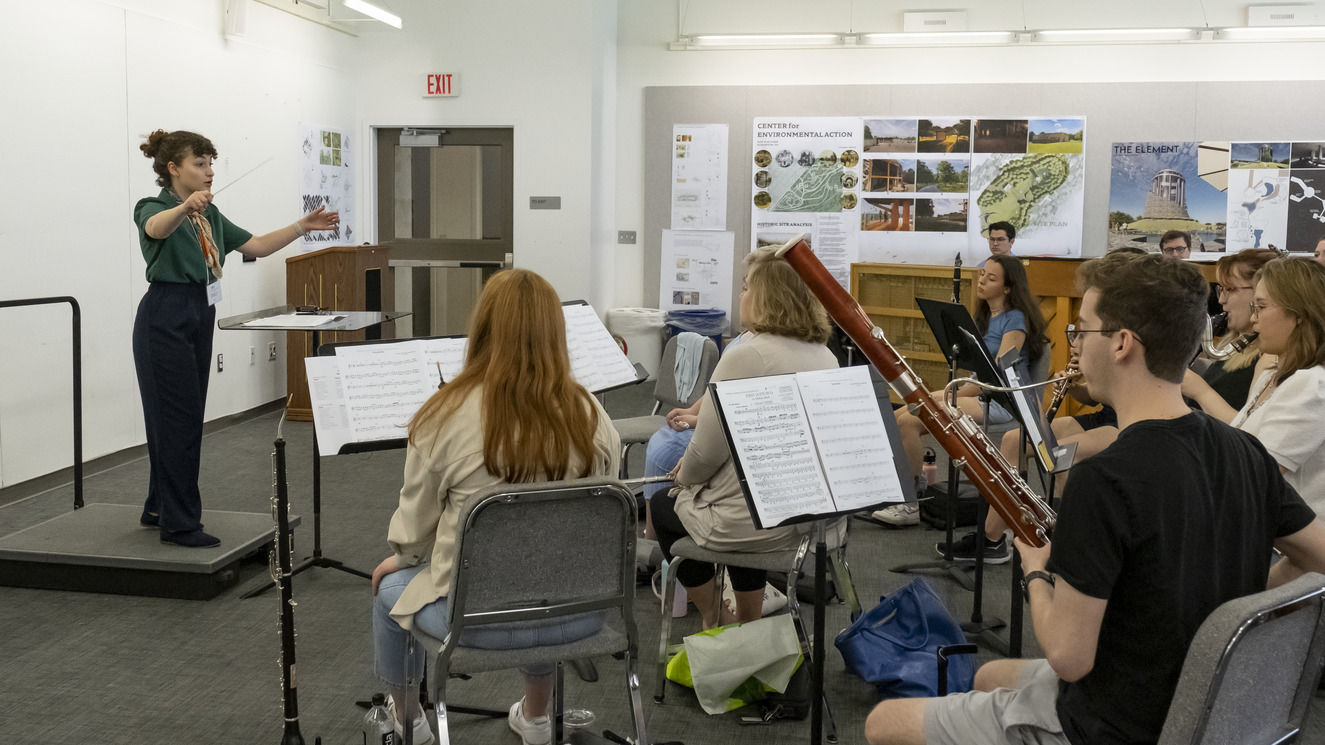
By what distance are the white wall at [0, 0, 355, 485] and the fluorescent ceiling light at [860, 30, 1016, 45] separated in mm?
4093

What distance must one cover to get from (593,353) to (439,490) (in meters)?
1.84

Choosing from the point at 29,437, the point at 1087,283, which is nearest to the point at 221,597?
the point at 29,437

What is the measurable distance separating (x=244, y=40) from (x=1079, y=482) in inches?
258

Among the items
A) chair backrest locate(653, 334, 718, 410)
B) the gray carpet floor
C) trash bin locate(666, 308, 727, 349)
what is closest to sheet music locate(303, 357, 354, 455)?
the gray carpet floor

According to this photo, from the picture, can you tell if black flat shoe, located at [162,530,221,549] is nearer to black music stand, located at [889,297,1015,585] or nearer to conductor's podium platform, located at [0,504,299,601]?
conductor's podium platform, located at [0,504,299,601]

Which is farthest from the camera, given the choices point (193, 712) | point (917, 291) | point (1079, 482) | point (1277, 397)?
point (917, 291)

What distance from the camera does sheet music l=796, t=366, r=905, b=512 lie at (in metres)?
2.56

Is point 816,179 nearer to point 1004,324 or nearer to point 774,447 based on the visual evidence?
point 1004,324

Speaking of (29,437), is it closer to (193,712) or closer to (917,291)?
(193,712)

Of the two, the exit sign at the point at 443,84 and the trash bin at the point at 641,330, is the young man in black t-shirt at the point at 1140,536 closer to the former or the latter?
the trash bin at the point at 641,330

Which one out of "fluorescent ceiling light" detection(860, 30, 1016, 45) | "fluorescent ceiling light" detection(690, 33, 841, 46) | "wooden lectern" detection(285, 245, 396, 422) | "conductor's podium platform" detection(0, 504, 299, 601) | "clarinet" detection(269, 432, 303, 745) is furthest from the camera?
"fluorescent ceiling light" detection(690, 33, 841, 46)

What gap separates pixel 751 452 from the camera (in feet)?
8.15

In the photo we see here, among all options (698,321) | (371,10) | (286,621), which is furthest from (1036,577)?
(698,321)

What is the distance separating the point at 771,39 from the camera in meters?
7.84
